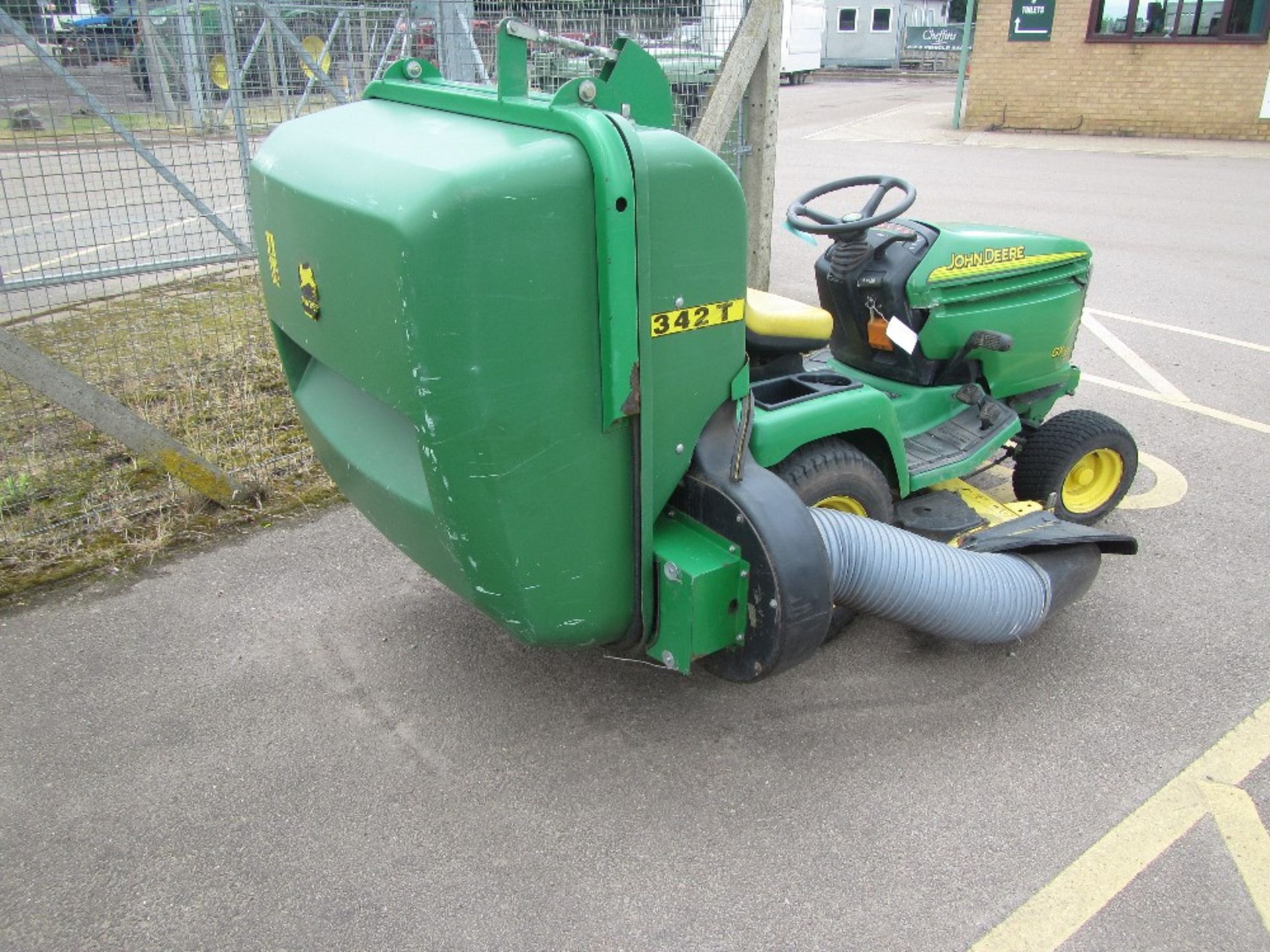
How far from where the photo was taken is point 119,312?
6.76 metres

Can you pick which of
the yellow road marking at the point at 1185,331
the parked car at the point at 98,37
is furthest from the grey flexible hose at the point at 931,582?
the yellow road marking at the point at 1185,331

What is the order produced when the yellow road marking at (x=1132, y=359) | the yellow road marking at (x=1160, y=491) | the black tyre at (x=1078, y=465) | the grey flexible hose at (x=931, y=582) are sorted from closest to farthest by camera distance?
1. the grey flexible hose at (x=931, y=582)
2. the black tyre at (x=1078, y=465)
3. the yellow road marking at (x=1160, y=491)
4. the yellow road marking at (x=1132, y=359)

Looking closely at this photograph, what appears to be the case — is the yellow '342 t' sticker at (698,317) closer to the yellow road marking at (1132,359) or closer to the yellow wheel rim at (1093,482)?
the yellow wheel rim at (1093,482)

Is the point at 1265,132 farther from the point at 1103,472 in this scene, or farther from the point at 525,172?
the point at 525,172

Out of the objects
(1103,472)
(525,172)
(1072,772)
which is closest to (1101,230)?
(1103,472)

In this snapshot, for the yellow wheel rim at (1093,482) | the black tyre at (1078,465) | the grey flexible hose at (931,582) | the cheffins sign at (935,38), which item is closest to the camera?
the grey flexible hose at (931,582)

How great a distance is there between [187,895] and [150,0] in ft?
17.0

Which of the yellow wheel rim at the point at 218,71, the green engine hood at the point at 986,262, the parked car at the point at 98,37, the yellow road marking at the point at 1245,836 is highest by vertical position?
the parked car at the point at 98,37

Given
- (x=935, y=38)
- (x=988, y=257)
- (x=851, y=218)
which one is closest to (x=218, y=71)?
(x=851, y=218)

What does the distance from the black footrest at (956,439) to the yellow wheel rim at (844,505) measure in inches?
17.3

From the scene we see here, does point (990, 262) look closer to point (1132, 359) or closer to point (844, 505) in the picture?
point (844, 505)

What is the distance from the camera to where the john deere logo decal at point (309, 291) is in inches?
94.0

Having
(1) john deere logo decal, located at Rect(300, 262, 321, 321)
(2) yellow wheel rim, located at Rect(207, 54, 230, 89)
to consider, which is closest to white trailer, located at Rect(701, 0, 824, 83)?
(2) yellow wheel rim, located at Rect(207, 54, 230, 89)

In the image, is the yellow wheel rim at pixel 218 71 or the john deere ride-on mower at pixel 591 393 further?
the yellow wheel rim at pixel 218 71
